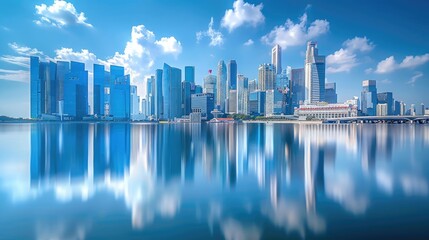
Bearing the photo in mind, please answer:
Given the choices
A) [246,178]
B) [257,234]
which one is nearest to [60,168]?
[246,178]

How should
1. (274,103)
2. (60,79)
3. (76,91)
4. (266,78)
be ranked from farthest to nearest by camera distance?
(266,78)
(274,103)
(76,91)
(60,79)

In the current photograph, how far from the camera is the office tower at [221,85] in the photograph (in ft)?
541

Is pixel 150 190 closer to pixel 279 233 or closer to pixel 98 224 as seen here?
pixel 98 224

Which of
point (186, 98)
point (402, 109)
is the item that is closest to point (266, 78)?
point (186, 98)

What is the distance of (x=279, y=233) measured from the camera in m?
4.90

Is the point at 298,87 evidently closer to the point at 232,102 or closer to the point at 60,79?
the point at 232,102

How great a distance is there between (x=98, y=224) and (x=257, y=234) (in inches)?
144

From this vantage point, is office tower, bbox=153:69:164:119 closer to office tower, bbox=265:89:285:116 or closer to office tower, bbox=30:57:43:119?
office tower, bbox=30:57:43:119

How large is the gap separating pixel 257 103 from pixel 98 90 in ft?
294

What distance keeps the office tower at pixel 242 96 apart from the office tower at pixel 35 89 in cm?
10516

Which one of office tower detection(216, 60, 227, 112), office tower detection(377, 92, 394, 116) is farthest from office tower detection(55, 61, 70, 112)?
office tower detection(377, 92, 394, 116)

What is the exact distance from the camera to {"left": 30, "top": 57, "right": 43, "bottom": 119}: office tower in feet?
339

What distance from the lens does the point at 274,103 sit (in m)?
126

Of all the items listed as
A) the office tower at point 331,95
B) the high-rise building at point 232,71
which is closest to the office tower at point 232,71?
the high-rise building at point 232,71
